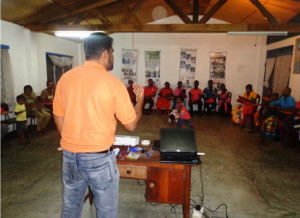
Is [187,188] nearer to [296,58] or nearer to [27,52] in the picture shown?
[27,52]

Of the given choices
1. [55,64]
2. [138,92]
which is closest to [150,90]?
[55,64]

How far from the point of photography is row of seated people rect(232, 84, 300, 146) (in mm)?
4930

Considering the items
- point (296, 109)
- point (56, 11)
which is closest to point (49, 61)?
point (56, 11)

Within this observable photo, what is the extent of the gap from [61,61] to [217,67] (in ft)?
20.8

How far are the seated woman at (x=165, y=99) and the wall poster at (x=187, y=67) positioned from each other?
0.93 m

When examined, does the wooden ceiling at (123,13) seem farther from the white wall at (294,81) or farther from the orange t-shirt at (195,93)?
the orange t-shirt at (195,93)

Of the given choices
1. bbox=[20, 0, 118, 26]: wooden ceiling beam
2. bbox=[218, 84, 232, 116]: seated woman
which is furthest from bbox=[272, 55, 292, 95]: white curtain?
bbox=[20, 0, 118, 26]: wooden ceiling beam

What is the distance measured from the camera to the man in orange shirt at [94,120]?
4.17 feet

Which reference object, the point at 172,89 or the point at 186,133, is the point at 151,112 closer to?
the point at 172,89

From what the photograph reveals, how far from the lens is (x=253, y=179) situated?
11.2 feet

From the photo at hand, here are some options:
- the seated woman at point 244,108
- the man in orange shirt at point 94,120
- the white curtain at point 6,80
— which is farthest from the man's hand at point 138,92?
the seated woman at point 244,108

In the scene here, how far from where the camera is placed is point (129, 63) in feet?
31.4

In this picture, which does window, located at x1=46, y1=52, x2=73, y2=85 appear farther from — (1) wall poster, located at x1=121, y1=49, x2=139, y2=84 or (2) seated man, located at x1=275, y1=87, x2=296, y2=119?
(2) seated man, located at x1=275, y1=87, x2=296, y2=119

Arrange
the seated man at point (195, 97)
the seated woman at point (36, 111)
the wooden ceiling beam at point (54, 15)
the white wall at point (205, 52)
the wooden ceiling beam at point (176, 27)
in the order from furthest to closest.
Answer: the white wall at point (205, 52), the seated man at point (195, 97), the wooden ceiling beam at point (54, 15), the seated woman at point (36, 111), the wooden ceiling beam at point (176, 27)
